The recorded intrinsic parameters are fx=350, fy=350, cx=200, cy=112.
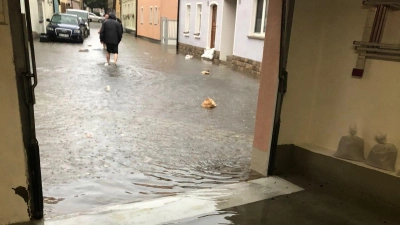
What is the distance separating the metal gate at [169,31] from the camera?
76.7 ft

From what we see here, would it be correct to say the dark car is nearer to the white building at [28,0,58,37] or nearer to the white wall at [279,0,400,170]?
the white building at [28,0,58,37]

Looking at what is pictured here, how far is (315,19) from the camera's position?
11.9 ft

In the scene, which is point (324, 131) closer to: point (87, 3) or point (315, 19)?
point (315, 19)

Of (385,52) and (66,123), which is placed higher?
(385,52)

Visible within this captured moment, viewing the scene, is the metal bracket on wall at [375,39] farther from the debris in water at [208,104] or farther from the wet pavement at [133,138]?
the debris in water at [208,104]

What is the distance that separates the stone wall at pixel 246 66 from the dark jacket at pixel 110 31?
4.76m

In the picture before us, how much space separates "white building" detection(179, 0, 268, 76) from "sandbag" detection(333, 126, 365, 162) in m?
8.90

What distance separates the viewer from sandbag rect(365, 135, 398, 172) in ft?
10.6

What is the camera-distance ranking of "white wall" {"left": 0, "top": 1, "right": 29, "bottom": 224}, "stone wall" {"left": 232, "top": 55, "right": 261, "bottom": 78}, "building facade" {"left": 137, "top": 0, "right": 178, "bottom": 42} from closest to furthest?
"white wall" {"left": 0, "top": 1, "right": 29, "bottom": 224} → "stone wall" {"left": 232, "top": 55, "right": 261, "bottom": 78} → "building facade" {"left": 137, "top": 0, "right": 178, "bottom": 42}

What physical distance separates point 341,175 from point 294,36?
149cm

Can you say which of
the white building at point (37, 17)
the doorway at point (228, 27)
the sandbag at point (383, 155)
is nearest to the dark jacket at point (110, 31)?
the doorway at point (228, 27)

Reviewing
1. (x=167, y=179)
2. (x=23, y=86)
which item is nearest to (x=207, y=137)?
(x=167, y=179)

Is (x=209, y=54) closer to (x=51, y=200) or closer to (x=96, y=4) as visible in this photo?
(x=51, y=200)

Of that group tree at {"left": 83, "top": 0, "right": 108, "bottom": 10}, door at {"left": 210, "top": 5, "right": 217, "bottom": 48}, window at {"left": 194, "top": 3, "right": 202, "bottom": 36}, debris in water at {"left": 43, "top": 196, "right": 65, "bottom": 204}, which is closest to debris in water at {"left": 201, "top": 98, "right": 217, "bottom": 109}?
debris in water at {"left": 43, "top": 196, "right": 65, "bottom": 204}
